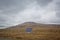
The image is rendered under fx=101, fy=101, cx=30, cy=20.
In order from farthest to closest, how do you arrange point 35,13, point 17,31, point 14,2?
point 17,31 < point 35,13 < point 14,2

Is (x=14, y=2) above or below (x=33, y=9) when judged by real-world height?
above

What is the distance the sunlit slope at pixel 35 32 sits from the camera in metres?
8.02

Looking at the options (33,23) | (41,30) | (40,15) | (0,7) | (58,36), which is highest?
(0,7)

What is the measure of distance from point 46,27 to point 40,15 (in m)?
1.11

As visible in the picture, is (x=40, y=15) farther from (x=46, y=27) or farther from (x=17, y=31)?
(x=17, y=31)

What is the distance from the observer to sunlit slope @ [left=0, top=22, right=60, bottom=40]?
8023mm

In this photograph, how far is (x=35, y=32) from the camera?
323 inches

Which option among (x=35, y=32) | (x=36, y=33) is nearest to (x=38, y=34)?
(x=36, y=33)

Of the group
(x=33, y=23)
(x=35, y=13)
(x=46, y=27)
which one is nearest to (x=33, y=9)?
(x=35, y=13)

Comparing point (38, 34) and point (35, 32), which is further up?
point (35, 32)

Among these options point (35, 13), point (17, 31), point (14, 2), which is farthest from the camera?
point (17, 31)

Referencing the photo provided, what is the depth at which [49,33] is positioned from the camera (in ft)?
26.5

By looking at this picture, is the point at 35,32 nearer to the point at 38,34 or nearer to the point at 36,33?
the point at 36,33

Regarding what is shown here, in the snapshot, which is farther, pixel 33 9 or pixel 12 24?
pixel 12 24
